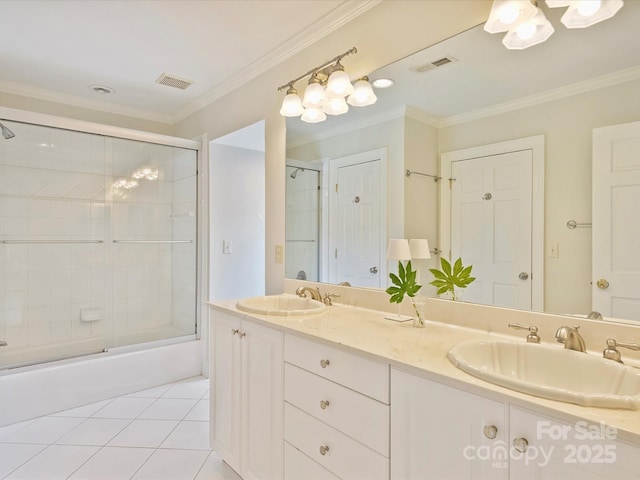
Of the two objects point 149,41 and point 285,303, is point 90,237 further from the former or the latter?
point 285,303

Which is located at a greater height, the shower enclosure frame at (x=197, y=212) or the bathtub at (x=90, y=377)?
the shower enclosure frame at (x=197, y=212)

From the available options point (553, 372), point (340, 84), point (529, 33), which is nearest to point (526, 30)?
point (529, 33)

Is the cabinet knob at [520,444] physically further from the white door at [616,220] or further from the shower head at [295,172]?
the shower head at [295,172]

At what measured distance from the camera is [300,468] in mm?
1406

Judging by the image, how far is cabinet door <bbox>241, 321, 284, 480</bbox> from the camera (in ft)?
4.98

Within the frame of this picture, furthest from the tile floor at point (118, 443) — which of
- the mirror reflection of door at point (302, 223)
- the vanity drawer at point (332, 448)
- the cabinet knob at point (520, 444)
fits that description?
the cabinet knob at point (520, 444)

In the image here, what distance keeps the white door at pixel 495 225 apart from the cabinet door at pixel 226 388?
1.10 meters

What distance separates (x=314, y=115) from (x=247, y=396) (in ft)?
5.01

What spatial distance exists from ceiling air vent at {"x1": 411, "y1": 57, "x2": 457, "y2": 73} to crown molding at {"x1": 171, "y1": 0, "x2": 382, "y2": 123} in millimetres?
429

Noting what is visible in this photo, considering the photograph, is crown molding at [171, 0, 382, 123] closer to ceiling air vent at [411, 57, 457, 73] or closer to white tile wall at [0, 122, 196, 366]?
ceiling air vent at [411, 57, 457, 73]

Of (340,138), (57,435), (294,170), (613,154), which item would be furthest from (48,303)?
(613,154)

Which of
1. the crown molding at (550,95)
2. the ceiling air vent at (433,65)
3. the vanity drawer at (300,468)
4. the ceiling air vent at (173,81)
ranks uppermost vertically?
the ceiling air vent at (173,81)

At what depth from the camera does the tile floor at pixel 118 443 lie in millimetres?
1863

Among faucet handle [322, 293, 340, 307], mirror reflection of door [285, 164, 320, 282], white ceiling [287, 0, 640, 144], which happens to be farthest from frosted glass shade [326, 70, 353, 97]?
faucet handle [322, 293, 340, 307]
